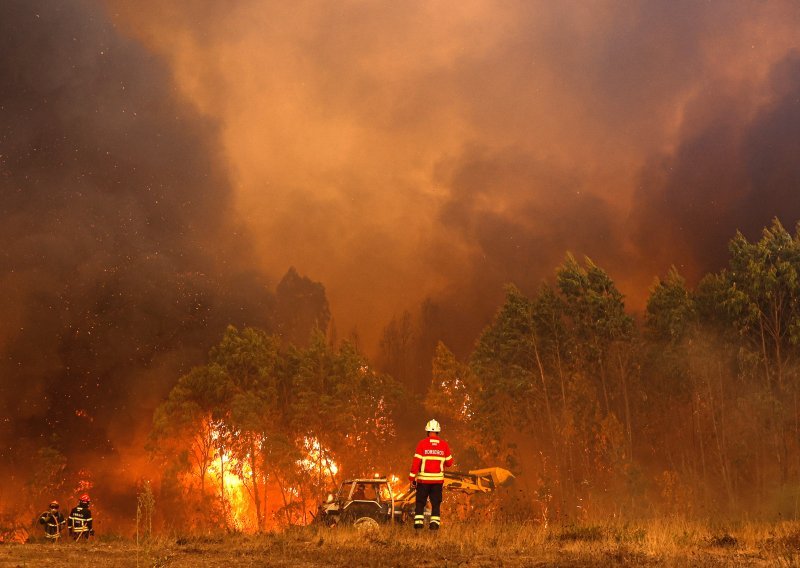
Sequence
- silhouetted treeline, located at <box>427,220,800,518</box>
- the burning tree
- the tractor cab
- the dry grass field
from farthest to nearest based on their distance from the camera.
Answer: the burning tree, silhouetted treeline, located at <box>427,220,800,518</box>, the tractor cab, the dry grass field

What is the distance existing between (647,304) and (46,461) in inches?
1555

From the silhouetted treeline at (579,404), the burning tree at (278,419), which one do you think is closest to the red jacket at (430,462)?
the silhouetted treeline at (579,404)

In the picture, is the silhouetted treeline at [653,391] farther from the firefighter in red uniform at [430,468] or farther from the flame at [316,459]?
the firefighter in red uniform at [430,468]

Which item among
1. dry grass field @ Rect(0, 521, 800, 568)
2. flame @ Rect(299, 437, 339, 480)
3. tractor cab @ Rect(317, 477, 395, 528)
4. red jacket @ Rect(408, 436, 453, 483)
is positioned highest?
flame @ Rect(299, 437, 339, 480)

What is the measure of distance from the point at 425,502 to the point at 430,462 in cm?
81

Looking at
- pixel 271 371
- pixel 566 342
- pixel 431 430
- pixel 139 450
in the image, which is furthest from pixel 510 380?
pixel 139 450

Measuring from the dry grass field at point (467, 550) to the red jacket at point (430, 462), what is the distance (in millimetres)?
1103

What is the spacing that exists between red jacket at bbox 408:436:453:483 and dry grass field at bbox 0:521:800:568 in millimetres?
1103

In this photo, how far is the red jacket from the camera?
567 inches

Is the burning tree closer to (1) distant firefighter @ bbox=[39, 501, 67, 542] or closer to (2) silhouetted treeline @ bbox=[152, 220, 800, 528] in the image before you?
(2) silhouetted treeline @ bbox=[152, 220, 800, 528]

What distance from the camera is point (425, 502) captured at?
46.7 ft

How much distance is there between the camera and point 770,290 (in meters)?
29.5

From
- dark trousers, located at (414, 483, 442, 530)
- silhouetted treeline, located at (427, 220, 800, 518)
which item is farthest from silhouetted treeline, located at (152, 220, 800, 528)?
dark trousers, located at (414, 483, 442, 530)

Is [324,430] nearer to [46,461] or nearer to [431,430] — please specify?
[46,461]
